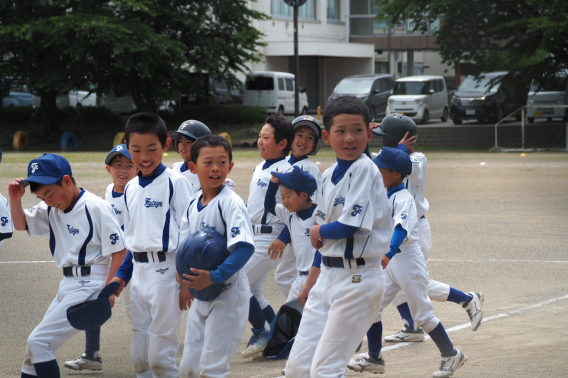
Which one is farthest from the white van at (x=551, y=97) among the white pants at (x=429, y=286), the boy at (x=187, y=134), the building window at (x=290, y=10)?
the boy at (x=187, y=134)

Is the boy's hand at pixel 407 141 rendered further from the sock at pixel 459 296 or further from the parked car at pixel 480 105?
→ the parked car at pixel 480 105

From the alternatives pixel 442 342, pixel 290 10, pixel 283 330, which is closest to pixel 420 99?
pixel 290 10

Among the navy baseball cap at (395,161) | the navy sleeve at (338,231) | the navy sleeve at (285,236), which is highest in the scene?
the navy baseball cap at (395,161)

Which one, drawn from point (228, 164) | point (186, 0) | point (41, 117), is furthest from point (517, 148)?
point (228, 164)

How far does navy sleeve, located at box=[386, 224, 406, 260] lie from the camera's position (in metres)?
4.82

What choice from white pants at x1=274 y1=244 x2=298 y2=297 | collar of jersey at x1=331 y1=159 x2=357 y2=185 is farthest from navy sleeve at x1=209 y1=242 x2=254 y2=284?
white pants at x1=274 y1=244 x2=298 y2=297

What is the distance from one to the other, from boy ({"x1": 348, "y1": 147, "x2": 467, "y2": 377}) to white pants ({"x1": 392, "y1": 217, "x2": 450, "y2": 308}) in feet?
1.25

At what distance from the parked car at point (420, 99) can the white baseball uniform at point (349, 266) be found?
93.1ft

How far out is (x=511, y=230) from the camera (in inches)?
→ 462

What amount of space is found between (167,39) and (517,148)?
14083mm

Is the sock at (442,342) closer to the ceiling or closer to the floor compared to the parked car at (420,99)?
closer to the floor

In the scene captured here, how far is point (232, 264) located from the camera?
4121 millimetres

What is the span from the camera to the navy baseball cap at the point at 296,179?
4.98m

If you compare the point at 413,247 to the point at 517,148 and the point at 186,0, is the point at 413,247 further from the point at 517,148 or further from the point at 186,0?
the point at 186,0
